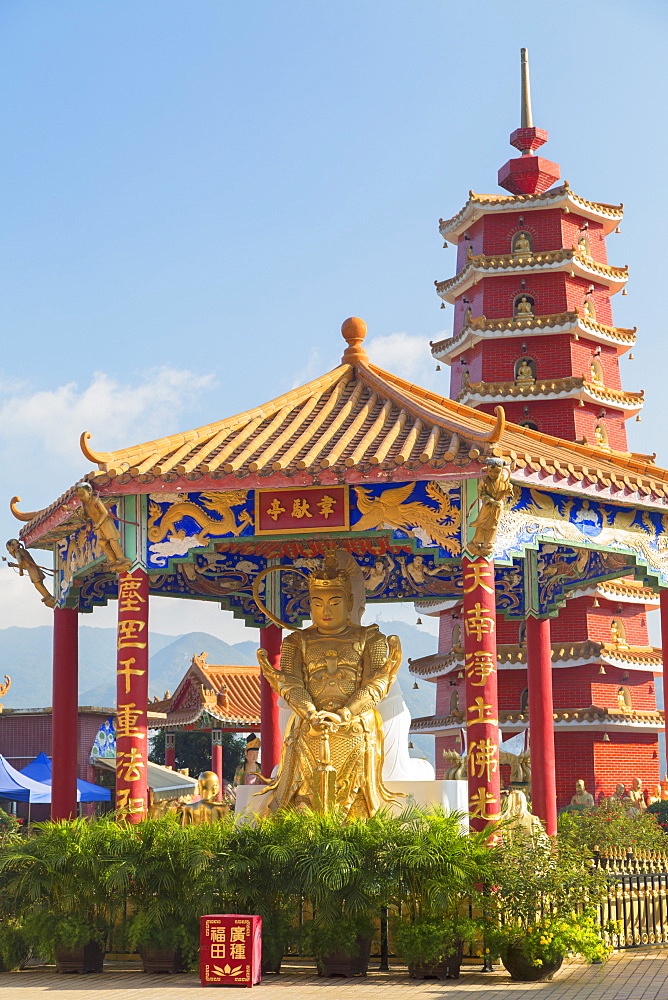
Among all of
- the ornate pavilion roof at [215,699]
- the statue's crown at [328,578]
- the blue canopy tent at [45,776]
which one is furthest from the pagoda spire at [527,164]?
the statue's crown at [328,578]

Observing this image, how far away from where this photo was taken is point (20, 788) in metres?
30.7

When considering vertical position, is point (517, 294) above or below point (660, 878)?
above

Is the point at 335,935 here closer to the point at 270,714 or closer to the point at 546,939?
the point at 546,939

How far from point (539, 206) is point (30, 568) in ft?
91.9

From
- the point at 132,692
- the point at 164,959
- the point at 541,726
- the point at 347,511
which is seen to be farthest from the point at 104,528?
the point at 541,726

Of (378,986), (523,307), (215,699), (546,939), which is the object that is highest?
(523,307)

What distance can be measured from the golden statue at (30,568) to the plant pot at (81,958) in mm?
5538

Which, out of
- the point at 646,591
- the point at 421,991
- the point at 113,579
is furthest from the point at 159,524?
the point at 646,591

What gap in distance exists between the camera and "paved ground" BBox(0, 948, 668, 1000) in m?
11.7

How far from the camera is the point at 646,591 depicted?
131 feet

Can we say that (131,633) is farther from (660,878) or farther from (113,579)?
(660,878)

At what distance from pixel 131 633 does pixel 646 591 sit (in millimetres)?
27170

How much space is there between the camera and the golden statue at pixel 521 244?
41.9m

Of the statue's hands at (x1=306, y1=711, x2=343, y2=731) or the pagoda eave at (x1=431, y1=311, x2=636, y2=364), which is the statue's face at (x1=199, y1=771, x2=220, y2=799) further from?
the pagoda eave at (x1=431, y1=311, x2=636, y2=364)
